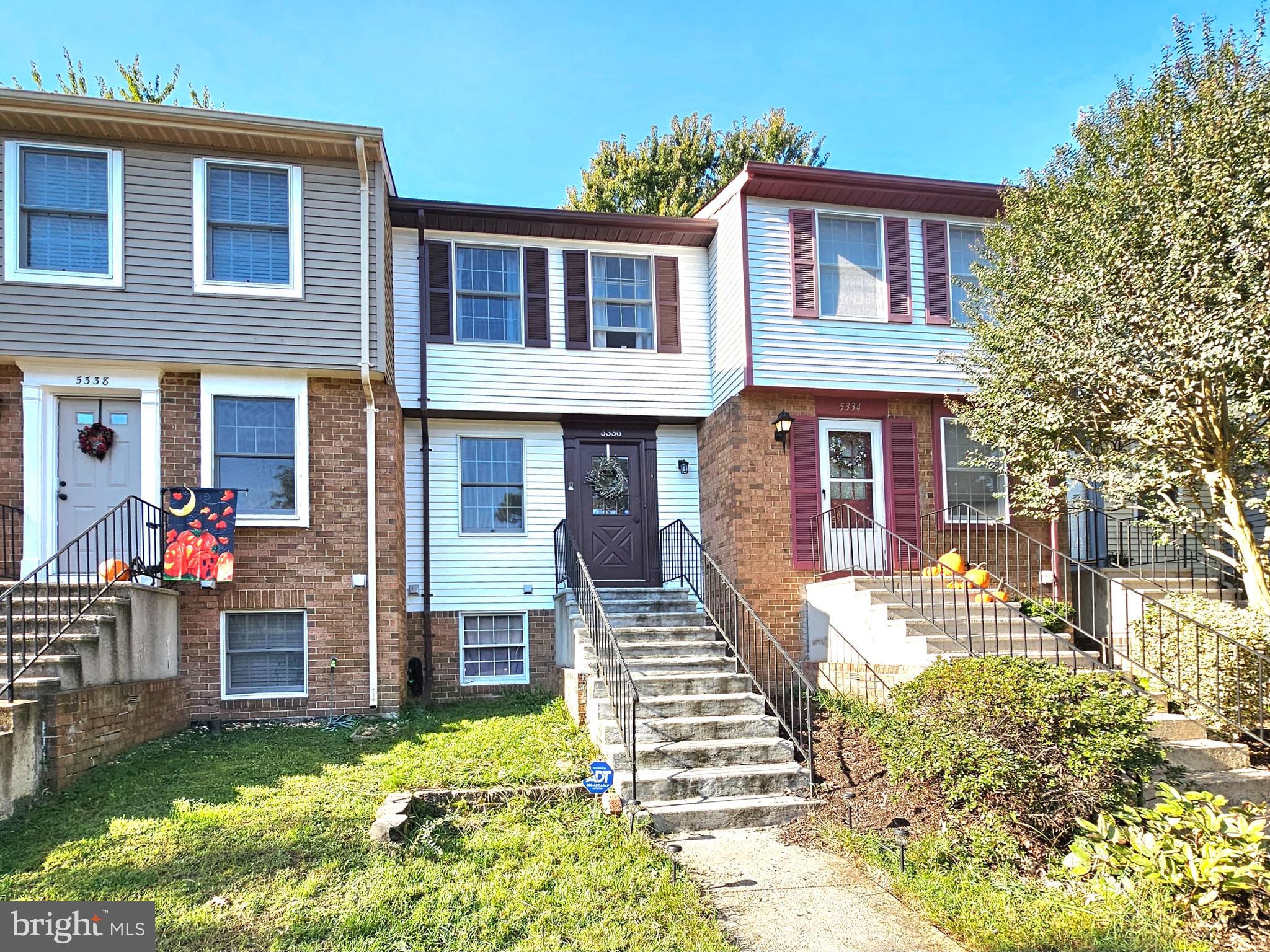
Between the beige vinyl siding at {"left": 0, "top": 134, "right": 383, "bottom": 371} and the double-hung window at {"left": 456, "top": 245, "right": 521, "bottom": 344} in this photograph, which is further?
the double-hung window at {"left": 456, "top": 245, "right": 521, "bottom": 344}

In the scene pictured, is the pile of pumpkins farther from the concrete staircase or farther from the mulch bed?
the concrete staircase

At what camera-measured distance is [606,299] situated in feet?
40.4

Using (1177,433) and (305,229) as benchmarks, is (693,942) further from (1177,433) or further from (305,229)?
(305,229)

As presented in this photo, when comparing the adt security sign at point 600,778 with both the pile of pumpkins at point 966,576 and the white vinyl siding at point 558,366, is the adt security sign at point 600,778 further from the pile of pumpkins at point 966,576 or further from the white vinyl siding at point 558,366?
the white vinyl siding at point 558,366

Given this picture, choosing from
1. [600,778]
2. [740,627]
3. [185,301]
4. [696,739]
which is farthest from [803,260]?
[600,778]

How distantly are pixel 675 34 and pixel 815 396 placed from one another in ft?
17.1

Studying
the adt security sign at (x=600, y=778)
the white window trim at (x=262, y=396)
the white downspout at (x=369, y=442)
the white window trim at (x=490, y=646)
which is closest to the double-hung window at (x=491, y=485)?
the white window trim at (x=490, y=646)

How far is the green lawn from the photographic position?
4672 millimetres

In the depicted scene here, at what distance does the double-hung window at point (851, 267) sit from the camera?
11.6 meters

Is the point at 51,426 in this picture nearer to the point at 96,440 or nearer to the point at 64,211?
the point at 96,440

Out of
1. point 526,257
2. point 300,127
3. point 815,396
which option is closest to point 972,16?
point 815,396

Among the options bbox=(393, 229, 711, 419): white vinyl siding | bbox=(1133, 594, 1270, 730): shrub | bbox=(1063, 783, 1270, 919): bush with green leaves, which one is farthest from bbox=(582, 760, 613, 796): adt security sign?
bbox=(393, 229, 711, 419): white vinyl siding

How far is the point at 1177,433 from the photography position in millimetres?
8406

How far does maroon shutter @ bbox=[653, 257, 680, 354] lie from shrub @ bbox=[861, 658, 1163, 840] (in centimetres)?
701
